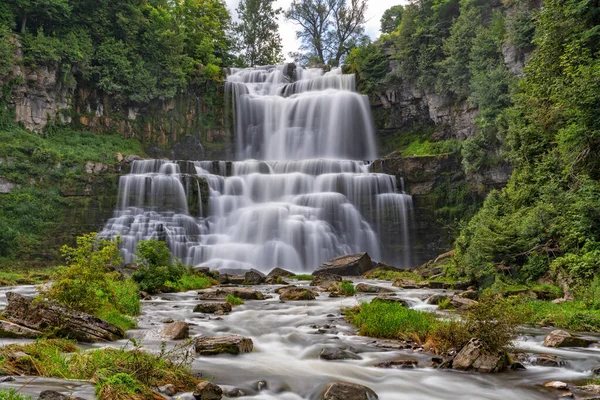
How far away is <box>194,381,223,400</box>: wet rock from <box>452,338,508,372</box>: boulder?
12.6 feet

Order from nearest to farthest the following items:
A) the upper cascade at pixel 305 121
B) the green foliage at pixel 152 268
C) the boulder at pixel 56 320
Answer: the boulder at pixel 56 320
the green foliage at pixel 152 268
the upper cascade at pixel 305 121

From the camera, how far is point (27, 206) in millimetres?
30750

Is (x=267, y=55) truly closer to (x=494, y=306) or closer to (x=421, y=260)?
(x=421, y=260)

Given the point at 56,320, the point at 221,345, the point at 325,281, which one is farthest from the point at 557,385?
the point at 325,281

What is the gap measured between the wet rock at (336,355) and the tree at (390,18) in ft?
191

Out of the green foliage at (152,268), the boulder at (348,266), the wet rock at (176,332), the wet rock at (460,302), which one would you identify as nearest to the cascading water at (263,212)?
the boulder at (348,266)

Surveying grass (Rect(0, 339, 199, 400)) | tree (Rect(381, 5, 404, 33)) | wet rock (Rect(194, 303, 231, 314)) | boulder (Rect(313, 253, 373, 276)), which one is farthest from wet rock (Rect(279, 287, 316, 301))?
tree (Rect(381, 5, 404, 33))

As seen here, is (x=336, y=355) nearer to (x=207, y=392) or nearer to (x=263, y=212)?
(x=207, y=392)

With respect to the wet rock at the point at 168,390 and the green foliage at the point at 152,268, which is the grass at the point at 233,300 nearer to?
the green foliage at the point at 152,268

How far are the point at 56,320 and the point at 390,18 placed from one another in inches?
2418

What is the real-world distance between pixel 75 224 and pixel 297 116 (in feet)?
73.9

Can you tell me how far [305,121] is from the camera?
143 ft

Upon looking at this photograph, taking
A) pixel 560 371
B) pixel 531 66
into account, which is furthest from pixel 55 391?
pixel 531 66

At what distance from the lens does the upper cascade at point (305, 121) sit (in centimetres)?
4319
